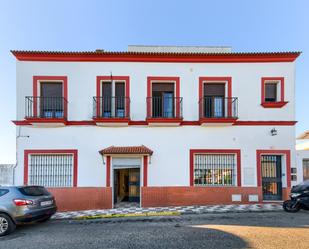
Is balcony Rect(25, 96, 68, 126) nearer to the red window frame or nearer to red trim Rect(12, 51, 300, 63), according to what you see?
red trim Rect(12, 51, 300, 63)

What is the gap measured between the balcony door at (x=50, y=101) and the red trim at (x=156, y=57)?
1.34m

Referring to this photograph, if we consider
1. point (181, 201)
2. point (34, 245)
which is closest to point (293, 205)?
point (181, 201)

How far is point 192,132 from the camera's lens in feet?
31.7

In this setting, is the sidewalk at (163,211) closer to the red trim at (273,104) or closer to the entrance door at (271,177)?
the entrance door at (271,177)

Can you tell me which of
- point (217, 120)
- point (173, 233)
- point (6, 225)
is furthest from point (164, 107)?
point (6, 225)

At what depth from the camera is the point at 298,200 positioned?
8031 millimetres

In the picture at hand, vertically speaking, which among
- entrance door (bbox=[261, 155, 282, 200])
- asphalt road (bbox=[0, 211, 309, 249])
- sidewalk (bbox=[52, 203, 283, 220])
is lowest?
sidewalk (bbox=[52, 203, 283, 220])

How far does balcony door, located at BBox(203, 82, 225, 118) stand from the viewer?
393 inches

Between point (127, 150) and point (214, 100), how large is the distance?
477 cm

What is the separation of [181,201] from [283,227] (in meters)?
4.11

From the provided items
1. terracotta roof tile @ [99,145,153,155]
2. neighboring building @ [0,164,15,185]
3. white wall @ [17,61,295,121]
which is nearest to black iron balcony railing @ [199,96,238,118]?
white wall @ [17,61,295,121]

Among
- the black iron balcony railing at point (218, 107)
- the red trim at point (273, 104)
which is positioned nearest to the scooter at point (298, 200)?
the red trim at point (273, 104)

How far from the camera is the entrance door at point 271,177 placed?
9.81 meters

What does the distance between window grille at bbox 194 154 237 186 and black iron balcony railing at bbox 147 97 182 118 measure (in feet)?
7.50
